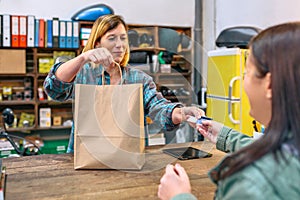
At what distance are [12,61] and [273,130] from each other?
3530 millimetres

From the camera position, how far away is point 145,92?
156cm

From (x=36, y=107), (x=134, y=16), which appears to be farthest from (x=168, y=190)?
Result: (x=134, y=16)

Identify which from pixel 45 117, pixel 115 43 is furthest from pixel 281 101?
pixel 45 117

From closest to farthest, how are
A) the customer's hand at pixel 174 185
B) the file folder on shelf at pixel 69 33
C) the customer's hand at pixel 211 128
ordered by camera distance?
the customer's hand at pixel 174 185, the customer's hand at pixel 211 128, the file folder on shelf at pixel 69 33

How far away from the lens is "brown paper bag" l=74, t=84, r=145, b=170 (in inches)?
48.6

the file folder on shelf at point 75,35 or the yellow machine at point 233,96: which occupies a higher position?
the file folder on shelf at point 75,35

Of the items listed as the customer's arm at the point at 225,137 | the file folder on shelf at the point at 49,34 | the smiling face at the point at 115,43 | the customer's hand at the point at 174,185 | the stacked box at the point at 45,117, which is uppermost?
the file folder on shelf at the point at 49,34

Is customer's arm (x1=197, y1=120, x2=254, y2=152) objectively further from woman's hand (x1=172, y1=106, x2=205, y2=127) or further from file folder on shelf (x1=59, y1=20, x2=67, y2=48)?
file folder on shelf (x1=59, y1=20, x2=67, y2=48)

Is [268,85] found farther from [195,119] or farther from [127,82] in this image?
[127,82]

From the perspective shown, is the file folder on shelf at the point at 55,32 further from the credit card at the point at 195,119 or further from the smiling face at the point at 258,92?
the smiling face at the point at 258,92

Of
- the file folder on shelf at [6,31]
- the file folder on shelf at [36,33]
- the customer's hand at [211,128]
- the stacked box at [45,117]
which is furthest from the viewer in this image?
the stacked box at [45,117]

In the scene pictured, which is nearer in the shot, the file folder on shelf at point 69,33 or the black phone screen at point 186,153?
the black phone screen at point 186,153

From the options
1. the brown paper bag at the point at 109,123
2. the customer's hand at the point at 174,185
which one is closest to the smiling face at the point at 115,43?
the brown paper bag at the point at 109,123

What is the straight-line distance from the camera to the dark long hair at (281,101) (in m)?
0.59
